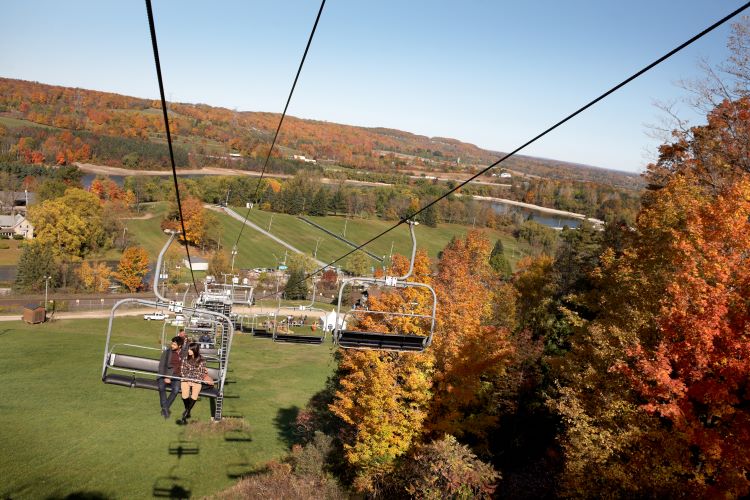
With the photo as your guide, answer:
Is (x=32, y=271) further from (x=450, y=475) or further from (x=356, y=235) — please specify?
(x=450, y=475)

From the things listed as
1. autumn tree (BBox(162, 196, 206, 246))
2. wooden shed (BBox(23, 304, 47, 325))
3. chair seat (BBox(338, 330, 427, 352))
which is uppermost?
chair seat (BBox(338, 330, 427, 352))

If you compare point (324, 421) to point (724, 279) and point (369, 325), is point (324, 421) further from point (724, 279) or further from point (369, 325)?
point (724, 279)

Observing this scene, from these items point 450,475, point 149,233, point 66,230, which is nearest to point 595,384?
point 450,475

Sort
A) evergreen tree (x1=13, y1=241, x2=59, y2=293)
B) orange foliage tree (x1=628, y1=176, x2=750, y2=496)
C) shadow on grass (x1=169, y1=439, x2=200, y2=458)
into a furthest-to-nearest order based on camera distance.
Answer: evergreen tree (x1=13, y1=241, x2=59, y2=293) < shadow on grass (x1=169, y1=439, x2=200, y2=458) < orange foliage tree (x1=628, y1=176, x2=750, y2=496)

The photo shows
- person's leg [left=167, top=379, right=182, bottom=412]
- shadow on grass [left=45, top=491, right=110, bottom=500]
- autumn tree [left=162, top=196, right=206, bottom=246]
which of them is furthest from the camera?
autumn tree [left=162, top=196, right=206, bottom=246]

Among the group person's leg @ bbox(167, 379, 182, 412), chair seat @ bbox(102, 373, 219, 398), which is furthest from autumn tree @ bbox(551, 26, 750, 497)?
person's leg @ bbox(167, 379, 182, 412)

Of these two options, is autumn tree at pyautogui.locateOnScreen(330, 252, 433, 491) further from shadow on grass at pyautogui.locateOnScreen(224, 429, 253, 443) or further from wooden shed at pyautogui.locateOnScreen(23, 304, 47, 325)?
wooden shed at pyautogui.locateOnScreen(23, 304, 47, 325)
